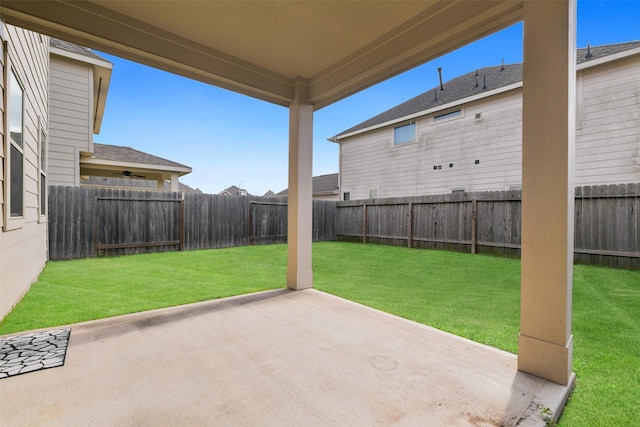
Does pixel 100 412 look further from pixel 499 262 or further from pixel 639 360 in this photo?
pixel 499 262

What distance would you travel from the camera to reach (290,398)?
167 cm

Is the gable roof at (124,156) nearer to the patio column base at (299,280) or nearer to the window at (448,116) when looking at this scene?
the patio column base at (299,280)

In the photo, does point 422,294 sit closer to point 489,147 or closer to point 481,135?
point 489,147

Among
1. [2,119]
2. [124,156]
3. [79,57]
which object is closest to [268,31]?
[2,119]

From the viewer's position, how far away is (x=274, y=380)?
6.08ft

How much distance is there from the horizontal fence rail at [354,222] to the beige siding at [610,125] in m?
2.34

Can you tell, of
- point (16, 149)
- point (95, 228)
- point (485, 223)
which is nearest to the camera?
point (16, 149)

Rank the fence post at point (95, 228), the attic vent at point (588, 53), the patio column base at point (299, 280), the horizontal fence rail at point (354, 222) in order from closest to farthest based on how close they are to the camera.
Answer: the patio column base at point (299, 280), the horizontal fence rail at point (354, 222), the fence post at point (95, 228), the attic vent at point (588, 53)

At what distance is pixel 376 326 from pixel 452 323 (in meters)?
0.80

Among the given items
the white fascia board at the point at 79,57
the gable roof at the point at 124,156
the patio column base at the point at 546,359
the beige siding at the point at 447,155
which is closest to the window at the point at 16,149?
the patio column base at the point at 546,359

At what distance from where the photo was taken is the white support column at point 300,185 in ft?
13.0

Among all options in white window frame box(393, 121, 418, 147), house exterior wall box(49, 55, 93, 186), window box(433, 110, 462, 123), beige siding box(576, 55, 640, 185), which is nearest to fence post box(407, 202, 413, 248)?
white window frame box(393, 121, 418, 147)

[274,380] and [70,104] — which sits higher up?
[70,104]

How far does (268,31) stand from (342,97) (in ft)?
4.10
